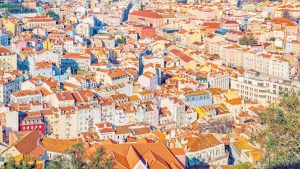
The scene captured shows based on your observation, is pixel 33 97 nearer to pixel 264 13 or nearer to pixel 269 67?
pixel 269 67

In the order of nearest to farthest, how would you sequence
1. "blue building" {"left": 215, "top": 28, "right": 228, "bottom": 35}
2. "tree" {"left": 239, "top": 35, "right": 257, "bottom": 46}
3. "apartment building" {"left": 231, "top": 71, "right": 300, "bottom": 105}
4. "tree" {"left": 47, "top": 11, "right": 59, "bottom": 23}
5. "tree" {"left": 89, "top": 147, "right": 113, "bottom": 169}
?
"tree" {"left": 89, "top": 147, "right": 113, "bottom": 169}
"apartment building" {"left": 231, "top": 71, "right": 300, "bottom": 105}
"tree" {"left": 239, "top": 35, "right": 257, "bottom": 46}
"blue building" {"left": 215, "top": 28, "right": 228, "bottom": 35}
"tree" {"left": 47, "top": 11, "right": 59, "bottom": 23}

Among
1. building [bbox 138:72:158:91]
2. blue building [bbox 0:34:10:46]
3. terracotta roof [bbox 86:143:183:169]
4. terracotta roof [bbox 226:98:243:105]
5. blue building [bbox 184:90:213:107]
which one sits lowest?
terracotta roof [bbox 226:98:243:105]

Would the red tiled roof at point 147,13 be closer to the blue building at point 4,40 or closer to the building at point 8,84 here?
the blue building at point 4,40

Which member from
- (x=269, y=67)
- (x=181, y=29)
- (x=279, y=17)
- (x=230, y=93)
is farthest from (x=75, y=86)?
(x=279, y=17)

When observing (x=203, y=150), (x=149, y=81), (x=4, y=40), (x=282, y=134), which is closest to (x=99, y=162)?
(x=282, y=134)

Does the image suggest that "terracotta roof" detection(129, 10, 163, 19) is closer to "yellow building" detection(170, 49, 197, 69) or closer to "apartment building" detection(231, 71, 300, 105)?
"yellow building" detection(170, 49, 197, 69)

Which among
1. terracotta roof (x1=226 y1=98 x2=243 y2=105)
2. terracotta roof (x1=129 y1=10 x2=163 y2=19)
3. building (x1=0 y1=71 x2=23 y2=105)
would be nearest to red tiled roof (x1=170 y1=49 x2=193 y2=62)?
terracotta roof (x1=226 y1=98 x2=243 y2=105)
